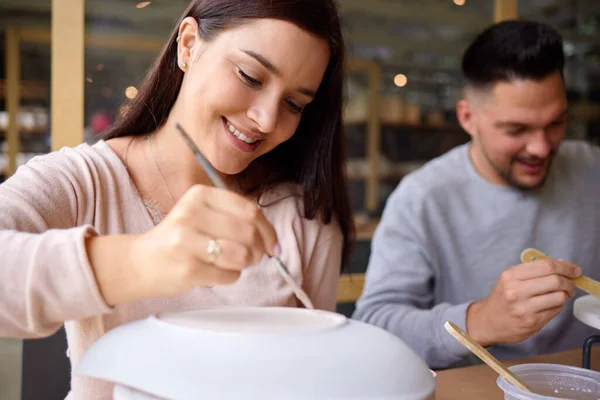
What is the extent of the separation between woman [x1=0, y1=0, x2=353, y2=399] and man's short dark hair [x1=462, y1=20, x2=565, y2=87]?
610 mm

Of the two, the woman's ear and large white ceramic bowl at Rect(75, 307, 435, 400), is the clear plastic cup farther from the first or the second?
the woman's ear

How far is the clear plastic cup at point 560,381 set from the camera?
0.87 m

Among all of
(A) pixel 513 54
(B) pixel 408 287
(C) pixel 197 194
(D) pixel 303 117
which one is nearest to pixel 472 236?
(B) pixel 408 287

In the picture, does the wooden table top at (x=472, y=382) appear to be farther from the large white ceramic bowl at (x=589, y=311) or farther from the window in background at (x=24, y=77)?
the window in background at (x=24, y=77)

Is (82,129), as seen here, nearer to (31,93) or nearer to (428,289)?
(428,289)

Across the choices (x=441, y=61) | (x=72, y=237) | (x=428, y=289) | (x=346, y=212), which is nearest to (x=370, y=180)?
(x=441, y=61)

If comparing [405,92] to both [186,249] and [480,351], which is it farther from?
[186,249]

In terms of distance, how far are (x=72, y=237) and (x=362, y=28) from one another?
4368 mm

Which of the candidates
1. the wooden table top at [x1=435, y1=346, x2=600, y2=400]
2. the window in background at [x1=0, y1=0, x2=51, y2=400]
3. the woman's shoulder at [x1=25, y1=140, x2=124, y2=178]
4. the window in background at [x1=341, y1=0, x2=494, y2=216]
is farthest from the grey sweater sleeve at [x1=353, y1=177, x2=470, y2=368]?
the window in background at [x1=341, y1=0, x2=494, y2=216]

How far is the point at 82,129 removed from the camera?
1809 mm

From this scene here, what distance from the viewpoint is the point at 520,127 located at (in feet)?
5.21

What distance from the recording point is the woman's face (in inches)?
39.0

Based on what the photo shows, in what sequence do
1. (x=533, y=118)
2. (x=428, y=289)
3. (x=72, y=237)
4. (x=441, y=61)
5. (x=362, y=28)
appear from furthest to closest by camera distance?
(x=441, y=61), (x=362, y=28), (x=428, y=289), (x=533, y=118), (x=72, y=237)

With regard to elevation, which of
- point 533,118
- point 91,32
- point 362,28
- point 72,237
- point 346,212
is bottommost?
point 346,212
